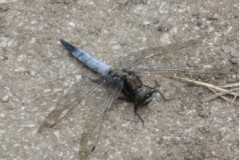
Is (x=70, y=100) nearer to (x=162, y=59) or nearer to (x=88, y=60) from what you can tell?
(x=88, y=60)

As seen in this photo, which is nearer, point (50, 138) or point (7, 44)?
point (50, 138)

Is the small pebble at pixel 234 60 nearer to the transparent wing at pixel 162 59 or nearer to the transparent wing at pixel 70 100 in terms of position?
the transparent wing at pixel 162 59

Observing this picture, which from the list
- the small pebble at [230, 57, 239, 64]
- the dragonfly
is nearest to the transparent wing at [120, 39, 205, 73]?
the dragonfly

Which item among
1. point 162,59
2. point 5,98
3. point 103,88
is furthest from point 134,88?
point 5,98

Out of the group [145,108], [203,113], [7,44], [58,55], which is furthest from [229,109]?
[7,44]

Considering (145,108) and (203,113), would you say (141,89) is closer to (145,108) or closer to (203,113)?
(145,108)

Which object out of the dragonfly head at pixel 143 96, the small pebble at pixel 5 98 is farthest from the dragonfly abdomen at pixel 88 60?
the small pebble at pixel 5 98
